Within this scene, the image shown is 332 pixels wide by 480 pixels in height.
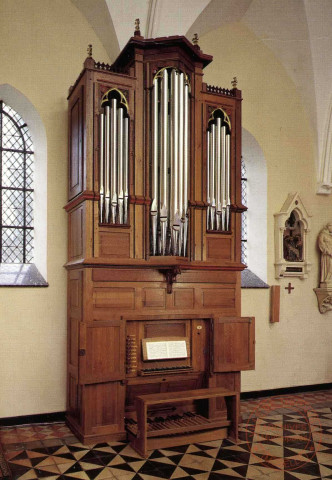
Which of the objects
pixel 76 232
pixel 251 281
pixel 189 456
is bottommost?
pixel 189 456

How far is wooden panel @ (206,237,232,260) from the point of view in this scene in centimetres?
743

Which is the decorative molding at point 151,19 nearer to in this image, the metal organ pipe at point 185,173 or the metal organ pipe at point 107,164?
the metal organ pipe at point 185,173

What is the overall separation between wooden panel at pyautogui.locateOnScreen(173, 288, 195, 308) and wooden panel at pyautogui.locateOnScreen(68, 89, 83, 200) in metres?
1.96

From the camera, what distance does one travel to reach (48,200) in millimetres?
7758

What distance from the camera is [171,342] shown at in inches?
280

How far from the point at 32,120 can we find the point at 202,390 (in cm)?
472

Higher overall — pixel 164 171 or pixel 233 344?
pixel 164 171

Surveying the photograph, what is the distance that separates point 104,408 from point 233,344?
2018 mm

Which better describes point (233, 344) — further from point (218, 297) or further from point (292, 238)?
point (292, 238)

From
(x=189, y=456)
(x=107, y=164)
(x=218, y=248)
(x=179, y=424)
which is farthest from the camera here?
(x=218, y=248)

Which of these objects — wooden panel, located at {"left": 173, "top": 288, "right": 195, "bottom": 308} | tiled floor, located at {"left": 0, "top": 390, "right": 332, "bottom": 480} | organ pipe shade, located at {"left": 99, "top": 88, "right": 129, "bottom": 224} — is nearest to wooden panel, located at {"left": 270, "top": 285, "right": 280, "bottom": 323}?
tiled floor, located at {"left": 0, "top": 390, "right": 332, "bottom": 480}

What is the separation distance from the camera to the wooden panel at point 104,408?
21.4 feet

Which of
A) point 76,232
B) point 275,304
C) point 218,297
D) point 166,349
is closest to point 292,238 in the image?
point 275,304

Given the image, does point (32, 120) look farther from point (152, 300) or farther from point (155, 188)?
point (152, 300)
